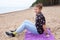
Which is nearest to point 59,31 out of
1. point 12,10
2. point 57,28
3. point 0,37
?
Result: point 57,28

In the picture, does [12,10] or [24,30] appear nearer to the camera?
[24,30]

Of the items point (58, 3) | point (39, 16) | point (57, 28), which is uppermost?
point (39, 16)

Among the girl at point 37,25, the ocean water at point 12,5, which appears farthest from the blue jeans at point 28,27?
the ocean water at point 12,5

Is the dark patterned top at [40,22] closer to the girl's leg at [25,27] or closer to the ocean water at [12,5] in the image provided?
the girl's leg at [25,27]

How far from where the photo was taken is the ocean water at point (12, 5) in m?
9.57

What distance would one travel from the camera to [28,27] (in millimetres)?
4727

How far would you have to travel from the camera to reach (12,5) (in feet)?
33.6

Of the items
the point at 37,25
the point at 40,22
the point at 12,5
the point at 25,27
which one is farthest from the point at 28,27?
the point at 12,5

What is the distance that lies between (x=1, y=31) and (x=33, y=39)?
128 centimetres

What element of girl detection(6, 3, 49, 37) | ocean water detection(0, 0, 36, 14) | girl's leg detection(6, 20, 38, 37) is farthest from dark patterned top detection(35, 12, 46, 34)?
ocean water detection(0, 0, 36, 14)

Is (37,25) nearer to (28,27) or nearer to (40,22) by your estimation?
(40,22)

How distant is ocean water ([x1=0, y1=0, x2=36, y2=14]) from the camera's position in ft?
31.4

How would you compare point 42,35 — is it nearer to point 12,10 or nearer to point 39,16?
point 39,16

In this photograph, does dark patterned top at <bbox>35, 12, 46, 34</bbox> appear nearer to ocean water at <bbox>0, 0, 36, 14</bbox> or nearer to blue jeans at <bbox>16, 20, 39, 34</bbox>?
blue jeans at <bbox>16, 20, 39, 34</bbox>
